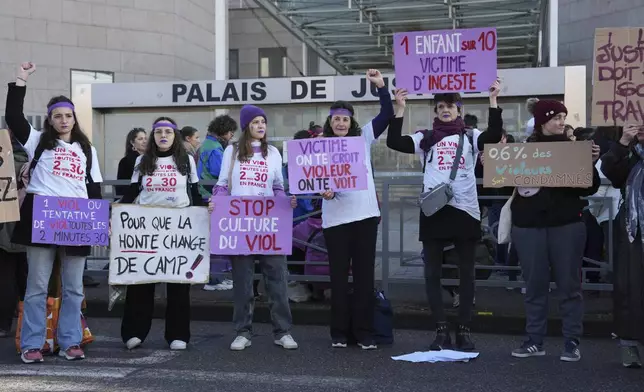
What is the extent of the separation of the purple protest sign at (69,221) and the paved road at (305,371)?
904 mm

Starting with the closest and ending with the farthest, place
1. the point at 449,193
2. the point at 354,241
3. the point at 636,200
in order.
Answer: the point at 636,200 → the point at 449,193 → the point at 354,241

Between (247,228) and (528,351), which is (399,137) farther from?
(528,351)

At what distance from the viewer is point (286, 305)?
275 inches

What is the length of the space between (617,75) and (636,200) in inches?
36.0

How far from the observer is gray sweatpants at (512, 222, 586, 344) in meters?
6.36

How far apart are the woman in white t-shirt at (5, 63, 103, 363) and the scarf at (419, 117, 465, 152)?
263 cm

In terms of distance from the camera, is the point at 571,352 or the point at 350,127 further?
the point at 350,127

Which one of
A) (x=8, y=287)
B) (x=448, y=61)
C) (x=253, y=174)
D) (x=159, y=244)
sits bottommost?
(x=8, y=287)

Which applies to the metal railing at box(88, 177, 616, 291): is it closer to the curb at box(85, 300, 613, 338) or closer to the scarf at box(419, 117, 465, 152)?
the curb at box(85, 300, 613, 338)

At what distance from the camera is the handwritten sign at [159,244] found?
695 centimetres

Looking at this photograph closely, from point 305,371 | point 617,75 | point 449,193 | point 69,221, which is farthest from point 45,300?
point 617,75

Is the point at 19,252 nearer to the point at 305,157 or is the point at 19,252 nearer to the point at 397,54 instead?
the point at 305,157

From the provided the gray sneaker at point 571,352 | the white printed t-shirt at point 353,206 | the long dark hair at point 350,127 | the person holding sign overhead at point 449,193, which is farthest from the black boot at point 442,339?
the long dark hair at point 350,127

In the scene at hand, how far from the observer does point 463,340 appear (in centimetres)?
671
